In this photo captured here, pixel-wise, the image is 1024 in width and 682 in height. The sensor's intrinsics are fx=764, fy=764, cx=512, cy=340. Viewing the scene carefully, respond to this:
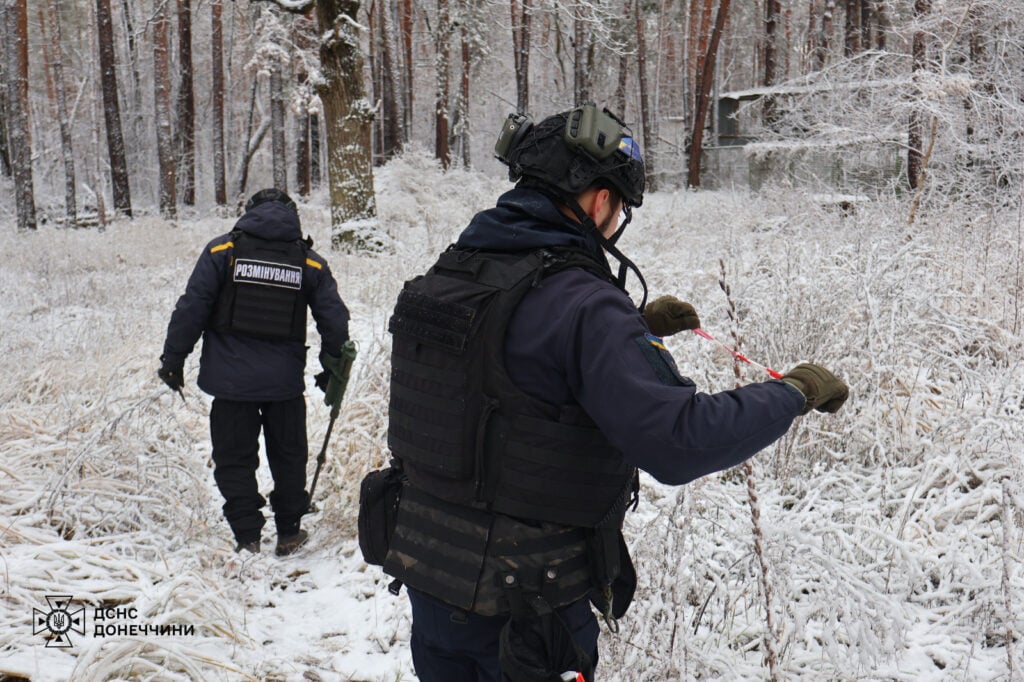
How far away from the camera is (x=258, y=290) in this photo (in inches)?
164

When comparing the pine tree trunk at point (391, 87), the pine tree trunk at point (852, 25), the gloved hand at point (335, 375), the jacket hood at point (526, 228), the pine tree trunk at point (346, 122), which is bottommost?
the gloved hand at point (335, 375)

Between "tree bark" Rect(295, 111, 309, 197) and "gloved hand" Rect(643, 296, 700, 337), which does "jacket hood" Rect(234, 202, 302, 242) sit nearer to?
"gloved hand" Rect(643, 296, 700, 337)

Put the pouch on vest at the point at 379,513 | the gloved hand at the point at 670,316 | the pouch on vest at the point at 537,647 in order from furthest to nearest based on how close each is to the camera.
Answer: the gloved hand at the point at 670,316 → the pouch on vest at the point at 379,513 → the pouch on vest at the point at 537,647

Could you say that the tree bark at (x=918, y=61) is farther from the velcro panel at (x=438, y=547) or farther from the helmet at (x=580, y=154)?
the velcro panel at (x=438, y=547)

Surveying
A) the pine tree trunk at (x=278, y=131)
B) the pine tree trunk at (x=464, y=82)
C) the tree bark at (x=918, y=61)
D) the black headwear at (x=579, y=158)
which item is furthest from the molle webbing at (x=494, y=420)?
the pine tree trunk at (x=464, y=82)

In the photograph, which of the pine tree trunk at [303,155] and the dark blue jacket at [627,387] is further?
the pine tree trunk at [303,155]

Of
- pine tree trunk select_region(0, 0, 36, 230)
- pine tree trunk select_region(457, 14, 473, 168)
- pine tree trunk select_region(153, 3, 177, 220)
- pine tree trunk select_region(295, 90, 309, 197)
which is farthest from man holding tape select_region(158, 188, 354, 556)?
pine tree trunk select_region(457, 14, 473, 168)

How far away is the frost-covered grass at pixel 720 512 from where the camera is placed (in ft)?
9.75

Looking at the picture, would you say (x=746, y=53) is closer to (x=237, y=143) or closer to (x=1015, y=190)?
(x=237, y=143)

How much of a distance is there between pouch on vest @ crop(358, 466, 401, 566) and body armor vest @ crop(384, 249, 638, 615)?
0.19 meters

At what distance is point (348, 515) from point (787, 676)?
263cm

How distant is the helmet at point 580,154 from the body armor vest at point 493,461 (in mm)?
208

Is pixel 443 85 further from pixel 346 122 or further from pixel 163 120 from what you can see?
pixel 346 122

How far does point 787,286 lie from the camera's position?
17.8ft
